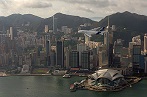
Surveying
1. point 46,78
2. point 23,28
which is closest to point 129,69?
point 46,78

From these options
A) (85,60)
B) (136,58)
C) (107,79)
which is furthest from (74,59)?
(107,79)

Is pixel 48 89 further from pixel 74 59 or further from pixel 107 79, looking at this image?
pixel 74 59

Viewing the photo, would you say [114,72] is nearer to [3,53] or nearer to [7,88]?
[7,88]

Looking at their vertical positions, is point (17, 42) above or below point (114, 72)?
above

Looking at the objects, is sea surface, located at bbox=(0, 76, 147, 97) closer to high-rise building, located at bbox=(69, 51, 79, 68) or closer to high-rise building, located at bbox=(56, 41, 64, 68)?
high-rise building, located at bbox=(69, 51, 79, 68)

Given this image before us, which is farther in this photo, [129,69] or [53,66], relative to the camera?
[53,66]

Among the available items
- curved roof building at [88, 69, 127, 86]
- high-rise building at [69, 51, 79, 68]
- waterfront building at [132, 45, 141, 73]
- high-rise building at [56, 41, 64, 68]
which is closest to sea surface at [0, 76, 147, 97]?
curved roof building at [88, 69, 127, 86]

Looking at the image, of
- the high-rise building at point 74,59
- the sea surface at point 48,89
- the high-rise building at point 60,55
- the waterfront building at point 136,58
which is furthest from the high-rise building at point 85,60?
the waterfront building at point 136,58
